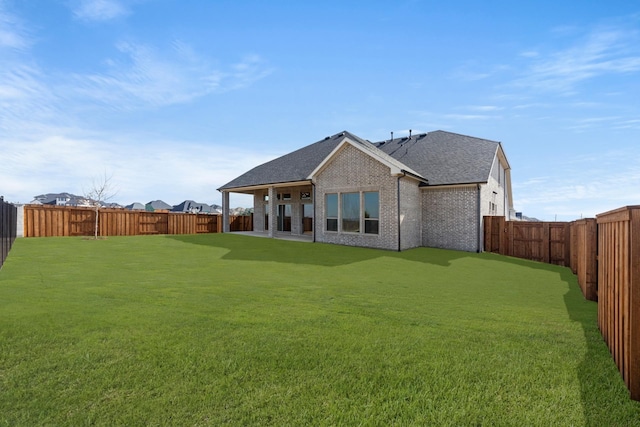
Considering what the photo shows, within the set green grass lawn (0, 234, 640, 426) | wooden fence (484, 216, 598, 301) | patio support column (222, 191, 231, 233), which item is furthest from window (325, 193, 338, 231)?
patio support column (222, 191, 231, 233)

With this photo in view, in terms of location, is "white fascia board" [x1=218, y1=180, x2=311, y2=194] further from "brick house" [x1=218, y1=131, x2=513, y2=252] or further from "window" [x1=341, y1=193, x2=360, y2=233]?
"window" [x1=341, y1=193, x2=360, y2=233]

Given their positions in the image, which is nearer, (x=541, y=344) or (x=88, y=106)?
(x=541, y=344)

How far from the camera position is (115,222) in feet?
72.3

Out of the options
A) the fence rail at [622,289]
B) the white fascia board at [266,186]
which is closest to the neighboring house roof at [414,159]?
the white fascia board at [266,186]

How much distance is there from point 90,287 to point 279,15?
1071 cm

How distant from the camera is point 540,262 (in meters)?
12.0

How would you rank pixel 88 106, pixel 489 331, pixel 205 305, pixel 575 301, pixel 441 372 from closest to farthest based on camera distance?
pixel 441 372, pixel 489 331, pixel 205 305, pixel 575 301, pixel 88 106

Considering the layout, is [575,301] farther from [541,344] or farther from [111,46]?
[111,46]

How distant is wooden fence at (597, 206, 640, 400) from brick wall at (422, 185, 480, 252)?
11590 mm

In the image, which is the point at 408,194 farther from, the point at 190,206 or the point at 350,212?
the point at 190,206

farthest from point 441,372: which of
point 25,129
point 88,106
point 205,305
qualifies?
point 25,129

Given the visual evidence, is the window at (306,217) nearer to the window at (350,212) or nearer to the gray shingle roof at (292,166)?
the gray shingle roof at (292,166)

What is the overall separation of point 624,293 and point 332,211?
13.8 meters

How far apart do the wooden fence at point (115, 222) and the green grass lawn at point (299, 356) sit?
16779 mm
